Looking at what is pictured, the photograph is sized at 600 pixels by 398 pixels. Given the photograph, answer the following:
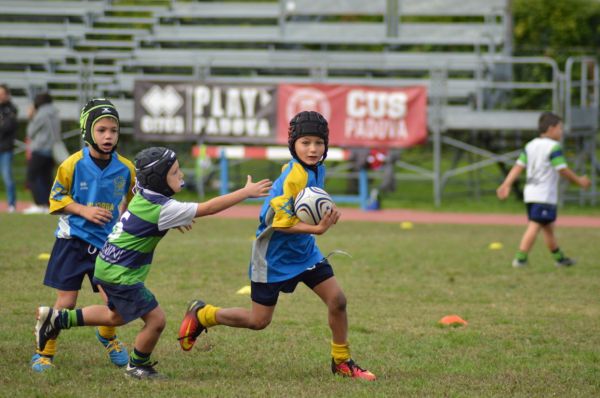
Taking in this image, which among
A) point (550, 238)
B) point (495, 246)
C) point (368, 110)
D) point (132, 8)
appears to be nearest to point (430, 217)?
point (368, 110)

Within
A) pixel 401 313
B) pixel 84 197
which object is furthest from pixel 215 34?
pixel 84 197

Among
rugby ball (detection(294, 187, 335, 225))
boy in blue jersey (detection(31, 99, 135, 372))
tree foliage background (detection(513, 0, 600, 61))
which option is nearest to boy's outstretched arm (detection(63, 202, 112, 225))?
boy in blue jersey (detection(31, 99, 135, 372))

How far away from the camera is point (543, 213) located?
12305 mm

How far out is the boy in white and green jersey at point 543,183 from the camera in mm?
12227

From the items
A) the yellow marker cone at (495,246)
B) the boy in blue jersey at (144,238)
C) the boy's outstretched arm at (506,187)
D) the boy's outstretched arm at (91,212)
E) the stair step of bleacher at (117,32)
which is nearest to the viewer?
the boy in blue jersey at (144,238)

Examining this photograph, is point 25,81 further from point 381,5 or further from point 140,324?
point 140,324

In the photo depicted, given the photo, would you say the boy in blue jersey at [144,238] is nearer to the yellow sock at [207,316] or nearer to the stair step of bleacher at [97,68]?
the yellow sock at [207,316]

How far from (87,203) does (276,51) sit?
56.5 ft

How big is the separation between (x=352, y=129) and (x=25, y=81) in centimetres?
751

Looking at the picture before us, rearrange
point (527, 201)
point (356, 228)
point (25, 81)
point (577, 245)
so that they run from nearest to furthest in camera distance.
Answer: point (527, 201)
point (577, 245)
point (356, 228)
point (25, 81)

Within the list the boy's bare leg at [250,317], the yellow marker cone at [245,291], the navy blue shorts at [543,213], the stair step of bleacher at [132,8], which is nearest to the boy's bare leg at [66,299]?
the boy's bare leg at [250,317]

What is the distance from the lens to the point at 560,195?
20266 millimetres

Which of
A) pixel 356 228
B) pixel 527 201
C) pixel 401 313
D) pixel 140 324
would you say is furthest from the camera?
pixel 356 228

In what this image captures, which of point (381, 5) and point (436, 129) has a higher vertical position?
point (381, 5)
